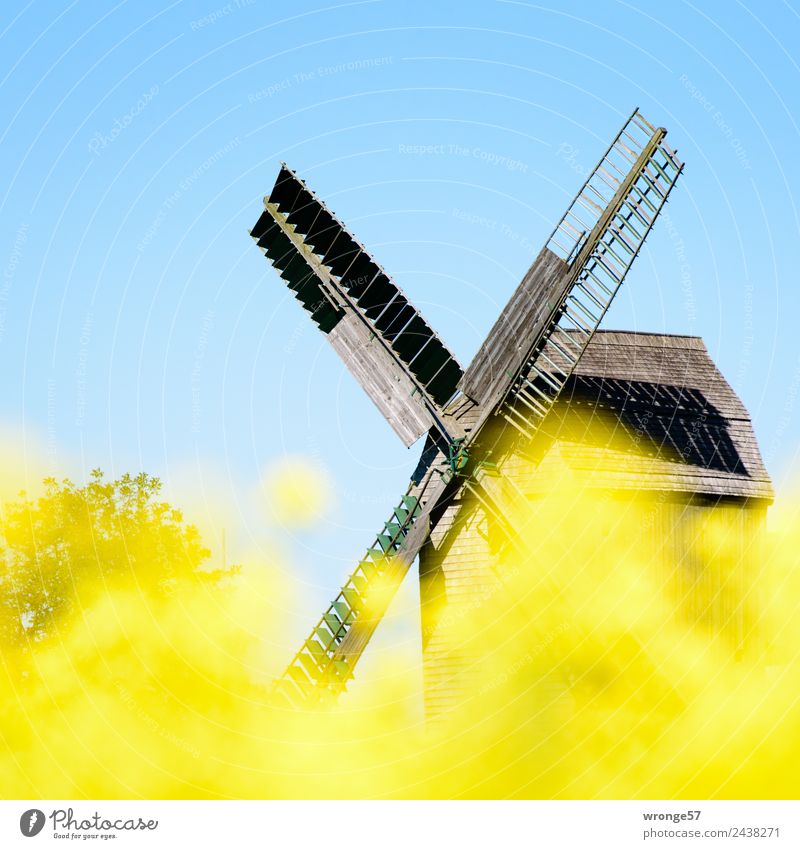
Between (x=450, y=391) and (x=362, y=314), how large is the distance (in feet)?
9.13

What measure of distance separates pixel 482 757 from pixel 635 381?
31.2ft

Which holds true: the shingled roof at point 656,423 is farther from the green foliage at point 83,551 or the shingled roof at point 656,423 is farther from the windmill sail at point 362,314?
the green foliage at point 83,551

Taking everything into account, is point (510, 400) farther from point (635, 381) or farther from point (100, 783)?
point (100, 783)

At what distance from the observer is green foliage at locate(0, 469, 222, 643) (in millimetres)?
38219

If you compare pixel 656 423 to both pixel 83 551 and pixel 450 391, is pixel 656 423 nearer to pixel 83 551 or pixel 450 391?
pixel 450 391

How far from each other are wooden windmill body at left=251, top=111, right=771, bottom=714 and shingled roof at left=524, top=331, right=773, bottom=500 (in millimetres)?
64

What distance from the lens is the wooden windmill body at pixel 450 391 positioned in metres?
31.5

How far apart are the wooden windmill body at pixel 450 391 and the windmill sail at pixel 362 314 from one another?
0.10 feet

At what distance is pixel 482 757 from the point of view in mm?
31297

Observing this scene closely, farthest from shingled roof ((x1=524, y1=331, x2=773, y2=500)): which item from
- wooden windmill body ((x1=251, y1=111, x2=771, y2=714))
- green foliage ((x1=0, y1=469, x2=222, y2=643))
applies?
green foliage ((x1=0, y1=469, x2=222, y2=643))

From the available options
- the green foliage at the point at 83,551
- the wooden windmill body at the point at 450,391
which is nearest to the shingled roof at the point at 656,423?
the wooden windmill body at the point at 450,391

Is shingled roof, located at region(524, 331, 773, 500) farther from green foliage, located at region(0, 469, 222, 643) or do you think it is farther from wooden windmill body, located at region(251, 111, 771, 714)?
green foliage, located at region(0, 469, 222, 643)

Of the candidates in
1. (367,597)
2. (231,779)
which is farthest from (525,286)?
(231,779)

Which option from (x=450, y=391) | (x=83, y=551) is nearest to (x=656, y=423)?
(x=450, y=391)
